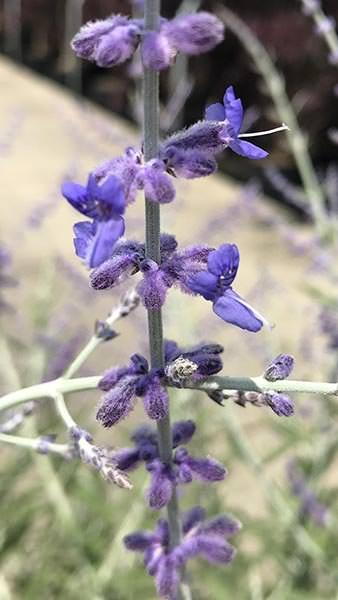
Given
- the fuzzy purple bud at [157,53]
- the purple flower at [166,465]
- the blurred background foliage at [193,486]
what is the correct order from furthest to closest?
the blurred background foliage at [193,486] < the purple flower at [166,465] < the fuzzy purple bud at [157,53]

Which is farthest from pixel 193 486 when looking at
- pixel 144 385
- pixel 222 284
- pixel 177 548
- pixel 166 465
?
pixel 222 284

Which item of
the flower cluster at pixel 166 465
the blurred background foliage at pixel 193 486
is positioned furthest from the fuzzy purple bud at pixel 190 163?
the blurred background foliage at pixel 193 486

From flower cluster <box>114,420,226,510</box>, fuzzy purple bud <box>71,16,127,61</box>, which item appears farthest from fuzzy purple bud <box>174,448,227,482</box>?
fuzzy purple bud <box>71,16,127,61</box>

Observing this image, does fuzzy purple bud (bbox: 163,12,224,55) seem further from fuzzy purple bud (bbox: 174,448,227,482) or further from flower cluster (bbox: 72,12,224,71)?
A: fuzzy purple bud (bbox: 174,448,227,482)

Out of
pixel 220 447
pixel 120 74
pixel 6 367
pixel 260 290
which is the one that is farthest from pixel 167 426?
pixel 120 74

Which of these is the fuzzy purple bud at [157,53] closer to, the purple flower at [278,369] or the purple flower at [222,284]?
the purple flower at [222,284]

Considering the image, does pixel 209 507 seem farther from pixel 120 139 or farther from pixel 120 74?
pixel 120 74
